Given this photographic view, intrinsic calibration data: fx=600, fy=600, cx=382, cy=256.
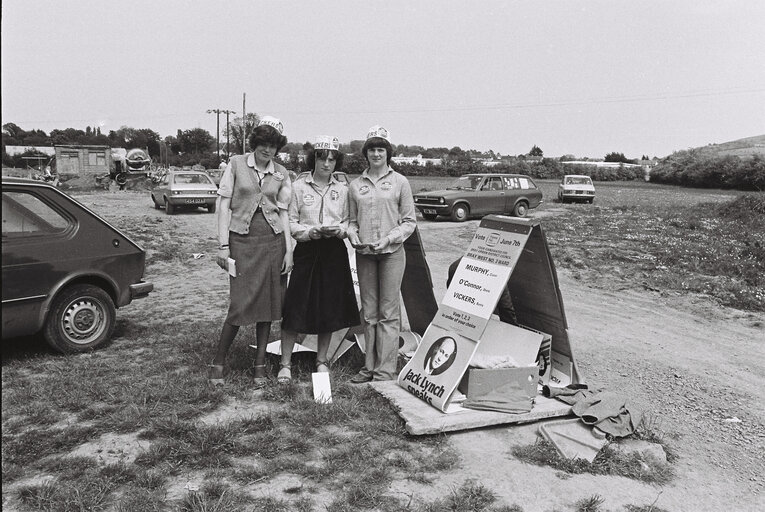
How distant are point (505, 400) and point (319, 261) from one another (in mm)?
1814

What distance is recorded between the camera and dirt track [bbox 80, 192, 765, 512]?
3.53 meters

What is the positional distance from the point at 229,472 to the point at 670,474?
8.96 ft

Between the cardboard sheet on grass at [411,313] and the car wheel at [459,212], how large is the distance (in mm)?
14917

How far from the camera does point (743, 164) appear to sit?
2026 inches

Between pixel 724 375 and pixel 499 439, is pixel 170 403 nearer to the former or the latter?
pixel 499 439

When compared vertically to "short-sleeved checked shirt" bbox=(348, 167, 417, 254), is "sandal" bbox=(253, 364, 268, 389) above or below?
below

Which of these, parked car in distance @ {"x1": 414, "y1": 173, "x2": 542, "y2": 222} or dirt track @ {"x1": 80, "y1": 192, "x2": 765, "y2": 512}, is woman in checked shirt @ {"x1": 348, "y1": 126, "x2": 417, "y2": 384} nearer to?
dirt track @ {"x1": 80, "y1": 192, "x2": 765, "y2": 512}

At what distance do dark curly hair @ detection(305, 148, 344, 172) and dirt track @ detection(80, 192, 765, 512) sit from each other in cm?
232

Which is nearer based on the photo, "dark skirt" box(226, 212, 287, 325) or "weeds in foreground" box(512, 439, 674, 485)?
"weeds in foreground" box(512, 439, 674, 485)

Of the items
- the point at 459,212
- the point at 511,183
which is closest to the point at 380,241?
the point at 459,212

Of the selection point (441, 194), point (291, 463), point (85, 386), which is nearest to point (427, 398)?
point (291, 463)

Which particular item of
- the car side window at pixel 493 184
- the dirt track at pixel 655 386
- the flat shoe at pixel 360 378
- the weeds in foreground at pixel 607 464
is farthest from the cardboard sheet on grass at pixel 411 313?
the car side window at pixel 493 184

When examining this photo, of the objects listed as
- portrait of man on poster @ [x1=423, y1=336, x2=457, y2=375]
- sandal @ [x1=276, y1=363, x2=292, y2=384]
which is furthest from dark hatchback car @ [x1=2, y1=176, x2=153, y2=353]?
portrait of man on poster @ [x1=423, y1=336, x2=457, y2=375]

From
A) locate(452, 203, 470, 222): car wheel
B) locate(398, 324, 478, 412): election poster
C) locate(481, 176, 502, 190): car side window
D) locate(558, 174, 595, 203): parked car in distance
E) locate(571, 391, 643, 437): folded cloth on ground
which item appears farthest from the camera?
locate(558, 174, 595, 203): parked car in distance
